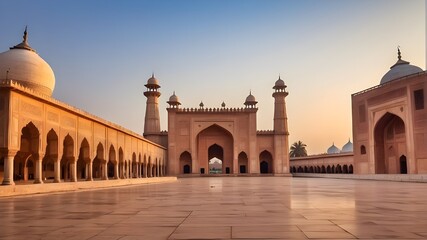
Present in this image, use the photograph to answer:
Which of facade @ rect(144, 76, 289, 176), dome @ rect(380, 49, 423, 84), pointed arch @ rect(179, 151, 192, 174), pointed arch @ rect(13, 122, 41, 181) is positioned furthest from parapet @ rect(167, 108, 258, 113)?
pointed arch @ rect(13, 122, 41, 181)

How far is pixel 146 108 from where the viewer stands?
35312 millimetres

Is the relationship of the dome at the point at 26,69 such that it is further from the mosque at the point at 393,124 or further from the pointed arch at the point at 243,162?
the pointed arch at the point at 243,162

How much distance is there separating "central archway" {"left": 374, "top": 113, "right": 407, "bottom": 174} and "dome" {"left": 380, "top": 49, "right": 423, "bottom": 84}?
12.5 feet

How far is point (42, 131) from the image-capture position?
11.8 m

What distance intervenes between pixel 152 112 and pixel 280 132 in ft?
36.9

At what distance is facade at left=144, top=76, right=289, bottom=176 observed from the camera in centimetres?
3388

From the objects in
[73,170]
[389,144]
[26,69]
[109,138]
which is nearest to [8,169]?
[73,170]

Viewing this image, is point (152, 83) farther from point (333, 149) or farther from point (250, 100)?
point (333, 149)

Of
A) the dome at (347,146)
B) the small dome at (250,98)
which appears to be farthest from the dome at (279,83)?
the dome at (347,146)

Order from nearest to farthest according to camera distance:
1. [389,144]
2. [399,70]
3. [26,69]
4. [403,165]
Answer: [26,69] → [403,165] → [389,144] → [399,70]

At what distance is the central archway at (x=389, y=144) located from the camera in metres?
25.9

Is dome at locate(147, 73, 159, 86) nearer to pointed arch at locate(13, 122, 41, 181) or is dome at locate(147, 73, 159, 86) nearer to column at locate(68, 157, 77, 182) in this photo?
pointed arch at locate(13, 122, 41, 181)

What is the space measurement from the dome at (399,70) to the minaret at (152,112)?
18578 mm

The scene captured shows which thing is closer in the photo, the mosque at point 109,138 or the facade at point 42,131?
the facade at point 42,131
